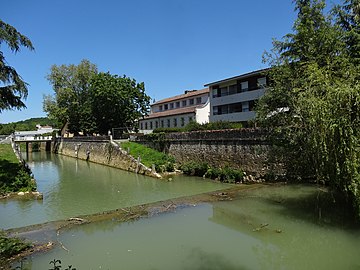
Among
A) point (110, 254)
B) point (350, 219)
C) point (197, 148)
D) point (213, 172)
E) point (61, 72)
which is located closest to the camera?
point (110, 254)

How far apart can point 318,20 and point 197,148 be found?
12270 mm

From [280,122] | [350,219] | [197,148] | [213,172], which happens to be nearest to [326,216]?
[350,219]

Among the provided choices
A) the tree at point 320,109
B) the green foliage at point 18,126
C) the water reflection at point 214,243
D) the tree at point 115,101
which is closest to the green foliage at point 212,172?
the tree at point 320,109

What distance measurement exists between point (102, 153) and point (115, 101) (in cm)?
794

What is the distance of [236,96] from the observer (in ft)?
108

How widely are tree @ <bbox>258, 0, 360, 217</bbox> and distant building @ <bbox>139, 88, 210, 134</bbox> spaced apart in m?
22.7

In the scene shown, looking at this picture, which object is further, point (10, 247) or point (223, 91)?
point (223, 91)

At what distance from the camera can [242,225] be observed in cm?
1031

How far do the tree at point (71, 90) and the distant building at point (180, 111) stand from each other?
34.8ft

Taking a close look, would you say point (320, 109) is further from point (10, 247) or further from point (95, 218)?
point (10, 247)

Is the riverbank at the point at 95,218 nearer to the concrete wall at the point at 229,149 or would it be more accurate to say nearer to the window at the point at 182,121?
the concrete wall at the point at 229,149

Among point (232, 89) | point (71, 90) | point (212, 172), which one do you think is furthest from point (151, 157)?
point (71, 90)

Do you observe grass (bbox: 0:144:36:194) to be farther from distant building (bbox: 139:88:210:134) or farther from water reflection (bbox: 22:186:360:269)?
distant building (bbox: 139:88:210:134)

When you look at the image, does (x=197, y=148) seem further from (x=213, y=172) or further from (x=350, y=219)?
(x=350, y=219)
